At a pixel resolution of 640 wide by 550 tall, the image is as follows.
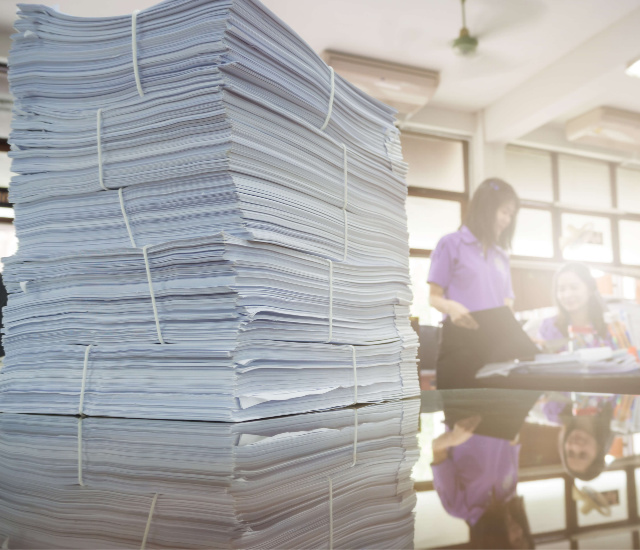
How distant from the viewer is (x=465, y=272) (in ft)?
8.84

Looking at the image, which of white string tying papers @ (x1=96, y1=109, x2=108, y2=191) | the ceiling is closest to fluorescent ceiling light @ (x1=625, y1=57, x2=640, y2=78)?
the ceiling


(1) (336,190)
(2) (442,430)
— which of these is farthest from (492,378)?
(2) (442,430)

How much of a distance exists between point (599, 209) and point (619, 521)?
8130mm

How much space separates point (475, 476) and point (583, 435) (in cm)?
17

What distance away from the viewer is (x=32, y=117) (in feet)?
2.11

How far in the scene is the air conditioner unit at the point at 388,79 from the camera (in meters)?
5.29

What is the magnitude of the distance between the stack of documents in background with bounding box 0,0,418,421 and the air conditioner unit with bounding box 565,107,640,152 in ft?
21.6

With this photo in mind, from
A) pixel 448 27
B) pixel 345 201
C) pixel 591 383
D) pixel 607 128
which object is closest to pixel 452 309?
pixel 591 383

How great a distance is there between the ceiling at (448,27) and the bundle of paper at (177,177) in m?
4.46

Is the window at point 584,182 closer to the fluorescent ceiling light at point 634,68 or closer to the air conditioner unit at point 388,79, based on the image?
the fluorescent ceiling light at point 634,68

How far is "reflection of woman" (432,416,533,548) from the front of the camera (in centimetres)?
19

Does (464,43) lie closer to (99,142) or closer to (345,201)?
(345,201)

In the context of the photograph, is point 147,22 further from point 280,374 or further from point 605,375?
point 605,375

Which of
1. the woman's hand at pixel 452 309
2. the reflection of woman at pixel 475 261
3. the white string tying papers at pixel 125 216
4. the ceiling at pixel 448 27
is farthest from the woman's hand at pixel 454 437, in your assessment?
the ceiling at pixel 448 27
